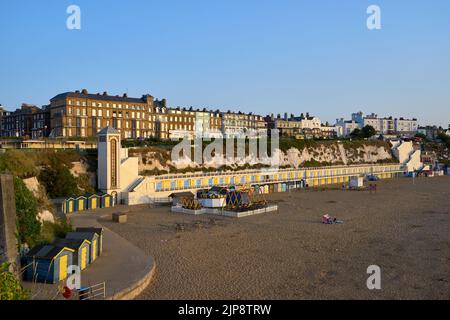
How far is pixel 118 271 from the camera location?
535 inches

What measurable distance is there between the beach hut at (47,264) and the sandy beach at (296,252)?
287cm

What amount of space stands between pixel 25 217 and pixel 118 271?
4144 millimetres

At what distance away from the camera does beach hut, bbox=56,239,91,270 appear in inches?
534

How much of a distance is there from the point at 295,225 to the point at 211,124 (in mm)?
57073

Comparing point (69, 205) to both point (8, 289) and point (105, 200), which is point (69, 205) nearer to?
point (105, 200)

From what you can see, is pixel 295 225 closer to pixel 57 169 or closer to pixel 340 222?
pixel 340 222

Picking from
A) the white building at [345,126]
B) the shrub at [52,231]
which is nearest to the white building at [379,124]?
the white building at [345,126]

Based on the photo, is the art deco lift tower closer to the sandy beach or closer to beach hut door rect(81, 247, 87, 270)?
the sandy beach

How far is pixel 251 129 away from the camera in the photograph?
8969 cm

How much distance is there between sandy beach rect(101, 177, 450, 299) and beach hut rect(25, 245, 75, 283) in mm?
2875

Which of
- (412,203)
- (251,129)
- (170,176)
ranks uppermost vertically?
(251,129)

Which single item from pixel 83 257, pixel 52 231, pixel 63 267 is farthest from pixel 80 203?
pixel 63 267

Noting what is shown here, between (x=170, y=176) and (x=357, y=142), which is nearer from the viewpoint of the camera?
(x=170, y=176)
